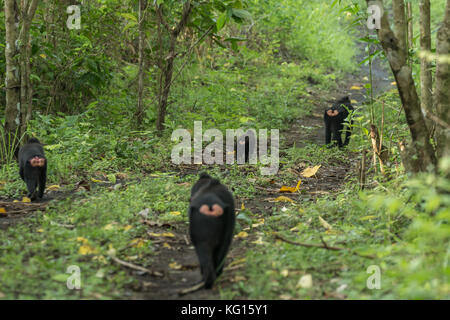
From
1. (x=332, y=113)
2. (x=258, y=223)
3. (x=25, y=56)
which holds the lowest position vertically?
(x=258, y=223)

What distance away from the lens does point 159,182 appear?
7113mm

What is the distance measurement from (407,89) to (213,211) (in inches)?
90.1

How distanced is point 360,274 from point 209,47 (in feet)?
31.1

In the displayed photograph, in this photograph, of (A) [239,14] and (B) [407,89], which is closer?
(B) [407,89]

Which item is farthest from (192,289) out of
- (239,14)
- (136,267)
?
(239,14)

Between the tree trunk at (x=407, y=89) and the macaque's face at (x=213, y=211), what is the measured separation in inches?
80.8

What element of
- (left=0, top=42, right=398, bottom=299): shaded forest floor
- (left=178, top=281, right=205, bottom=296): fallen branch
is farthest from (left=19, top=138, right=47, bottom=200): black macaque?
(left=178, top=281, right=205, bottom=296): fallen branch

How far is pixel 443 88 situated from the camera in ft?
17.3

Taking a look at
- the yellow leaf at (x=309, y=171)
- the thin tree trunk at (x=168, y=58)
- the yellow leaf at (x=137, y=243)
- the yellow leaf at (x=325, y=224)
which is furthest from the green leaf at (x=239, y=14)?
the yellow leaf at (x=137, y=243)
